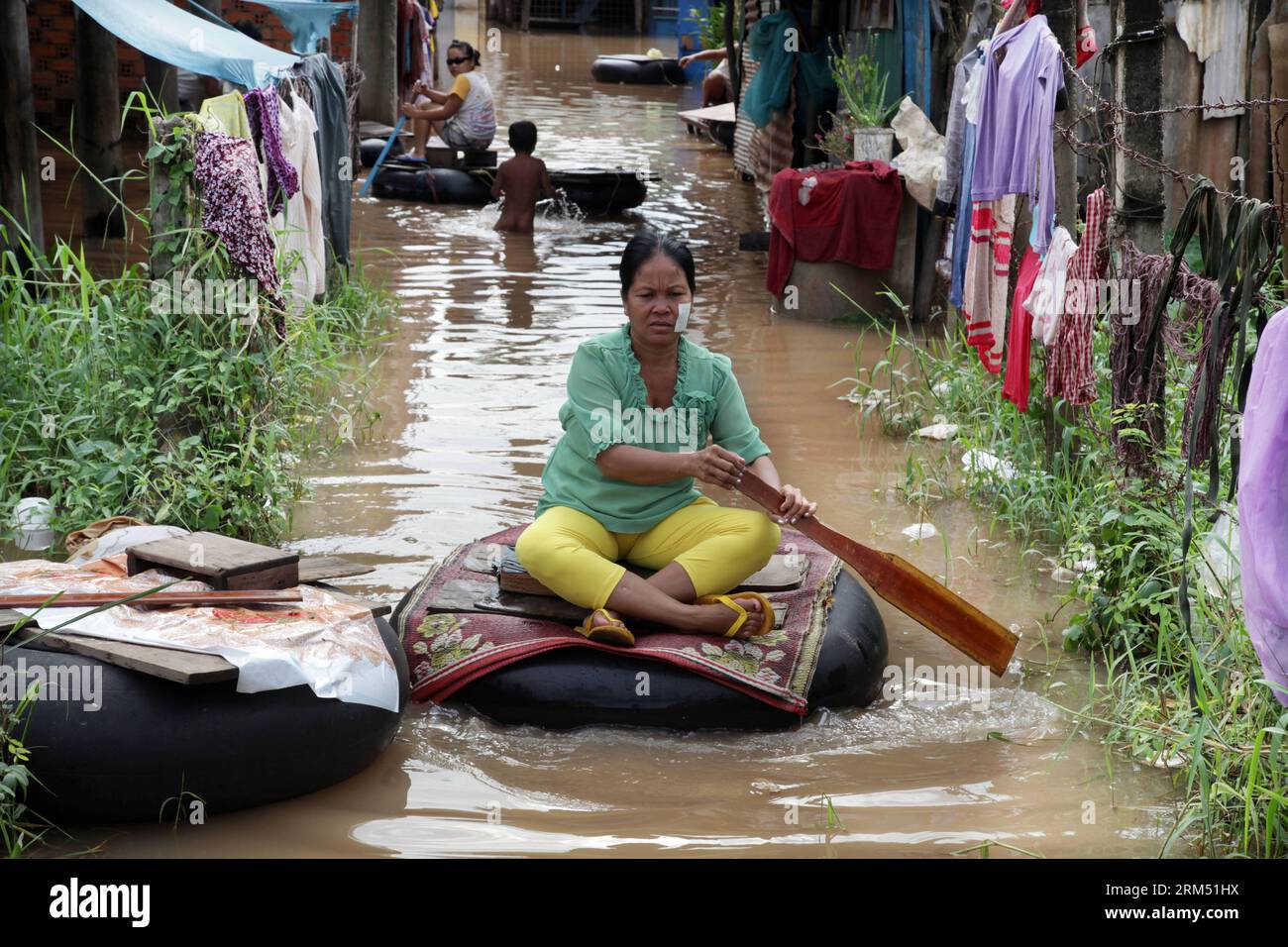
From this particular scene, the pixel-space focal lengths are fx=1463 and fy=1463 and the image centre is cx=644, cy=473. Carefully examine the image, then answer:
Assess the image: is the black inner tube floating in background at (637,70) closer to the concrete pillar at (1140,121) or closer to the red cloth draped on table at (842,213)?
the red cloth draped on table at (842,213)

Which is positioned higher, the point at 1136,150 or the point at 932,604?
the point at 1136,150

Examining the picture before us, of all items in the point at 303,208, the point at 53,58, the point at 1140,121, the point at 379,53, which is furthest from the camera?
the point at 379,53

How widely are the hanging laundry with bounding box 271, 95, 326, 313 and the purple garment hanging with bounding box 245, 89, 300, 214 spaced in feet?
0.35

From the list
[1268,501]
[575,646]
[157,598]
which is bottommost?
[575,646]

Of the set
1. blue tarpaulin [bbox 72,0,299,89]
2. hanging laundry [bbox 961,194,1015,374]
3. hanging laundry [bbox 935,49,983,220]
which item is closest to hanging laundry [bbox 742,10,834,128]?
hanging laundry [bbox 935,49,983,220]

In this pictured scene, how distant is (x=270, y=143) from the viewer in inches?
272

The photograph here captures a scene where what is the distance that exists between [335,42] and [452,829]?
14.6 m

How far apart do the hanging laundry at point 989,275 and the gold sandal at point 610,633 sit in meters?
3.15

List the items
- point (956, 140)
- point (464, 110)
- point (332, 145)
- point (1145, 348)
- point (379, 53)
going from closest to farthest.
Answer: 1. point (1145, 348)
2. point (956, 140)
3. point (332, 145)
4. point (464, 110)
5. point (379, 53)

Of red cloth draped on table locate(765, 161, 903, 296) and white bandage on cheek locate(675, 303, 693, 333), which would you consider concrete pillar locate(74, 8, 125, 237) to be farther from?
white bandage on cheek locate(675, 303, 693, 333)

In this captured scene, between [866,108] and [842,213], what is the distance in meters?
1.53

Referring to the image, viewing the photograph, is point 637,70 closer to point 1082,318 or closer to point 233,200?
point 233,200

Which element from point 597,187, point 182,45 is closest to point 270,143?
point 182,45

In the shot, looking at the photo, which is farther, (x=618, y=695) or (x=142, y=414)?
(x=142, y=414)
